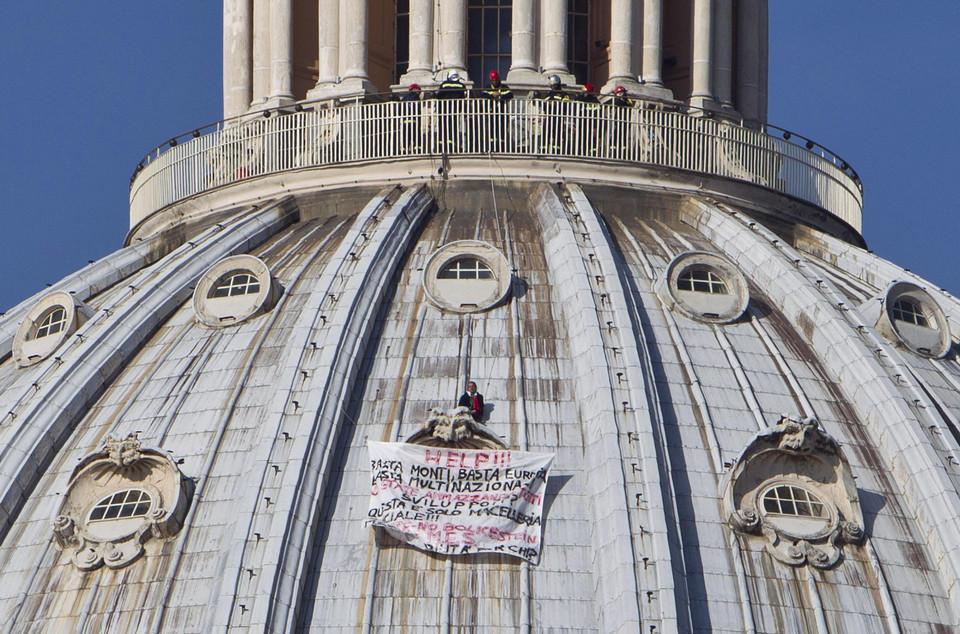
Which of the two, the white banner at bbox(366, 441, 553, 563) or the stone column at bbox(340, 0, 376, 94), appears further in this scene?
the stone column at bbox(340, 0, 376, 94)

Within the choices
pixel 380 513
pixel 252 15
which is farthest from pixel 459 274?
pixel 252 15

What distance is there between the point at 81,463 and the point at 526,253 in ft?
29.6

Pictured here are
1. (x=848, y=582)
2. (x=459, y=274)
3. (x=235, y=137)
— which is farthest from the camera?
(x=235, y=137)

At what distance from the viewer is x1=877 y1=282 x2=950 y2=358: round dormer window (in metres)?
57.7

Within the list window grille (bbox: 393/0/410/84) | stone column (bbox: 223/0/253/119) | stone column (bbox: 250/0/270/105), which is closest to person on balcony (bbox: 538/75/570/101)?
window grille (bbox: 393/0/410/84)

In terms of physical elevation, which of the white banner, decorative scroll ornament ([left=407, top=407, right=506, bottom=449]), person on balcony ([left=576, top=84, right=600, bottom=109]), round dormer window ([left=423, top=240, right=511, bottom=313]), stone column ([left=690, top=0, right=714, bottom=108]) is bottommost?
the white banner

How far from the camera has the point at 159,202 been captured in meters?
63.8

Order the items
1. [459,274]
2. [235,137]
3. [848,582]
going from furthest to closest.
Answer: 1. [235,137]
2. [459,274]
3. [848,582]

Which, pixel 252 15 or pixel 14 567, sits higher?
pixel 252 15

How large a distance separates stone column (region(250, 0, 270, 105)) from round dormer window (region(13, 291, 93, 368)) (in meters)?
7.33

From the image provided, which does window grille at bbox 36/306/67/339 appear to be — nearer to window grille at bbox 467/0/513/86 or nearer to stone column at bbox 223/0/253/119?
stone column at bbox 223/0/253/119

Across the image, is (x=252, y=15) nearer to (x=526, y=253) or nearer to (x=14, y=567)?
(x=526, y=253)

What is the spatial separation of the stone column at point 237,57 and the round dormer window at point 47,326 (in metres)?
7.39

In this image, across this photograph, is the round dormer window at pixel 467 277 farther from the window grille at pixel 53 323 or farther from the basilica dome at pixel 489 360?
the window grille at pixel 53 323
